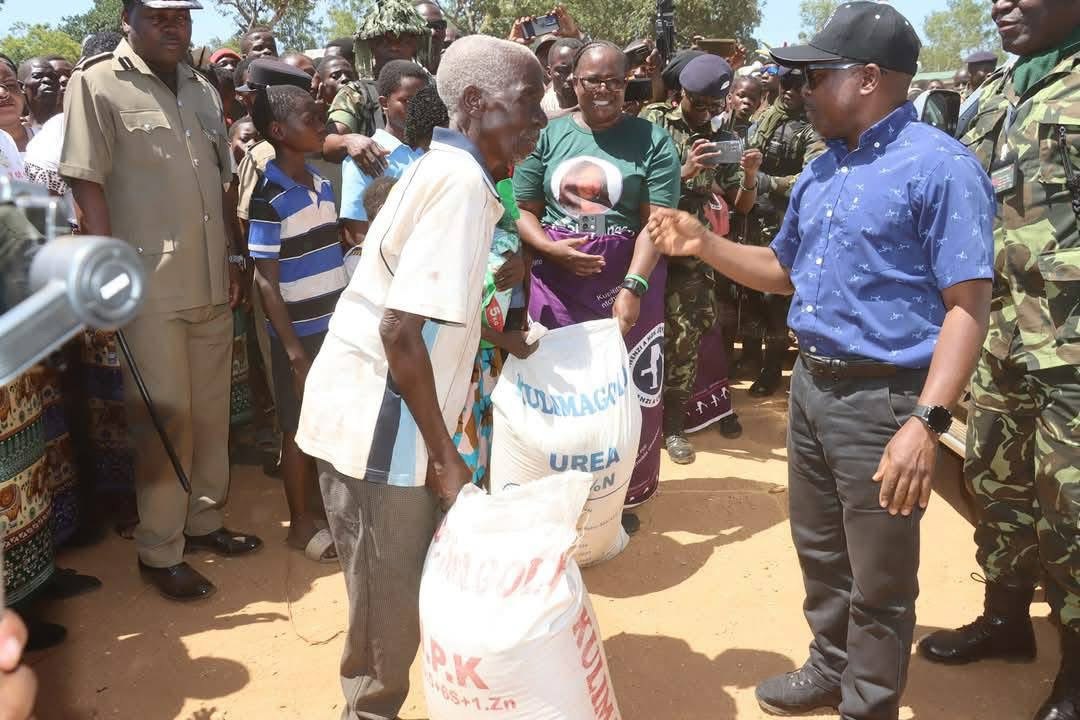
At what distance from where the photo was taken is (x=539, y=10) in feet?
90.8

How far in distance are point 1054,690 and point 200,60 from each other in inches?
187

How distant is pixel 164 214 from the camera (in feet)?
10.2

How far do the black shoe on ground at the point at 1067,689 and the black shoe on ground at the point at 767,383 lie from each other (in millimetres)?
3243

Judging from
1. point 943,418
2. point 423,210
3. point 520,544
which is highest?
point 423,210

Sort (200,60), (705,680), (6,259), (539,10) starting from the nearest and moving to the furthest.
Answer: (6,259), (705,680), (200,60), (539,10)

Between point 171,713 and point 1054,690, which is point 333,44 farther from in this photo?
point 1054,690

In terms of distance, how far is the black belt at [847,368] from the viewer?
2105mm

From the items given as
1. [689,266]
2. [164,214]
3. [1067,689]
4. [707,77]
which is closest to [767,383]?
[689,266]

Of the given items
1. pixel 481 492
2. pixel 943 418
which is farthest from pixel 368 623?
pixel 943 418

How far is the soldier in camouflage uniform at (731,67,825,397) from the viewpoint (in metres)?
5.14

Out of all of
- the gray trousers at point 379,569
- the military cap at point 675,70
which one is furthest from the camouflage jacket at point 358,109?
the gray trousers at point 379,569

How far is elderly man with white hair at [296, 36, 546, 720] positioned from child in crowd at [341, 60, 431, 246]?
141 cm

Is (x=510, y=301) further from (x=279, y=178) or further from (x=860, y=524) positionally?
(x=860, y=524)

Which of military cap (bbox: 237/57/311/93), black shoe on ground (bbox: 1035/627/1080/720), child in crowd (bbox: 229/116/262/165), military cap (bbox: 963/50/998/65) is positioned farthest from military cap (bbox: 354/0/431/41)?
military cap (bbox: 963/50/998/65)
